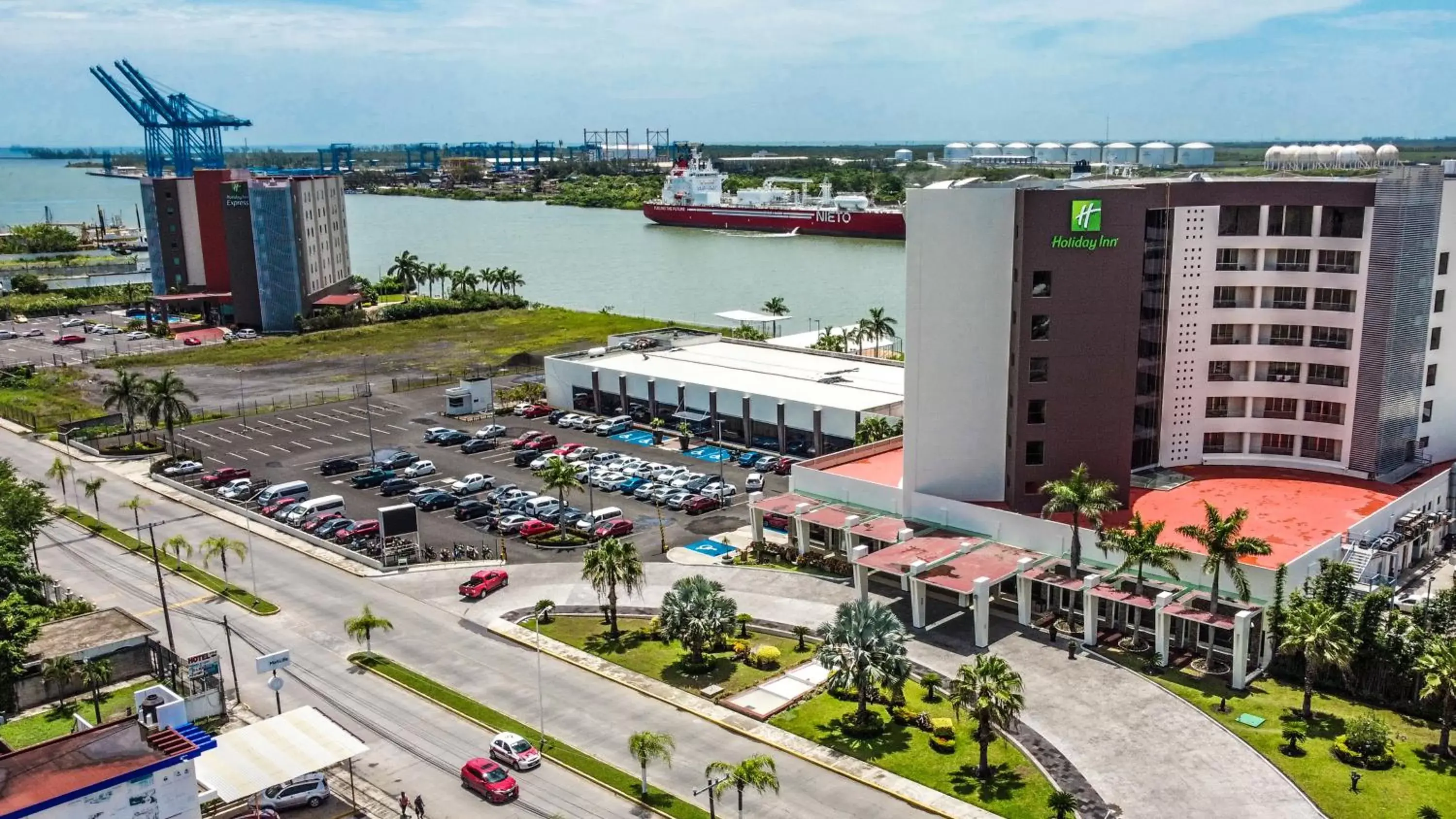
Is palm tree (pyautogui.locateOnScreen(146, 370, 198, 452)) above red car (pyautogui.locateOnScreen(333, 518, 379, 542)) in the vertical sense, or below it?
above

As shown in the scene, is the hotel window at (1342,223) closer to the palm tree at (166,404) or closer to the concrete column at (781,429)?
the concrete column at (781,429)

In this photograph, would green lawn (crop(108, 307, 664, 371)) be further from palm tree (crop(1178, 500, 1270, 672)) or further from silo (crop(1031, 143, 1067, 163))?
palm tree (crop(1178, 500, 1270, 672))

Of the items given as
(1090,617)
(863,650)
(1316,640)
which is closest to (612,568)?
(863,650)

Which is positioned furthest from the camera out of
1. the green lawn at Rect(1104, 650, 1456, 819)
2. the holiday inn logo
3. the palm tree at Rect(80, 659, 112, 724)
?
the holiday inn logo

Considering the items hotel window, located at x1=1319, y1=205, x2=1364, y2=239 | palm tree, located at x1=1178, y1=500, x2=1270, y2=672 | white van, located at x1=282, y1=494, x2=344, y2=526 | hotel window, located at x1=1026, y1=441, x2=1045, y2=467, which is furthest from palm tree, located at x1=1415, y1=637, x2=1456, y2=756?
white van, located at x1=282, y1=494, x2=344, y2=526

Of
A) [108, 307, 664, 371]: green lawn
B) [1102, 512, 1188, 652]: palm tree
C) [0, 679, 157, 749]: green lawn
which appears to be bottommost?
[0, 679, 157, 749]: green lawn

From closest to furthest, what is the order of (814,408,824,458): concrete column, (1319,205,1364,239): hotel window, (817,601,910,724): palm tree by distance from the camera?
1. (817,601,910,724): palm tree
2. (1319,205,1364,239): hotel window
3. (814,408,824,458): concrete column

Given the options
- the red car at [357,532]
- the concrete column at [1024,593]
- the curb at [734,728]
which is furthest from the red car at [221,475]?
the concrete column at [1024,593]

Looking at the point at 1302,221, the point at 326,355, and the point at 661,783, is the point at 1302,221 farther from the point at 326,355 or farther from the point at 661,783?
the point at 326,355
